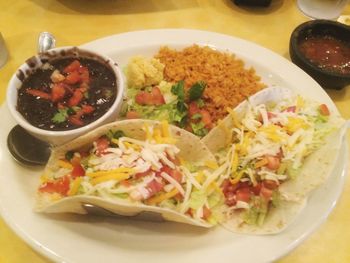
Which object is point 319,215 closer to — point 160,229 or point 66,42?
point 160,229

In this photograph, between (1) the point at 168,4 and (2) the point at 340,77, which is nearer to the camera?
(2) the point at 340,77

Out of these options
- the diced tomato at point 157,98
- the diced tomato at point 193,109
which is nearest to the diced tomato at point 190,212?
the diced tomato at point 193,109

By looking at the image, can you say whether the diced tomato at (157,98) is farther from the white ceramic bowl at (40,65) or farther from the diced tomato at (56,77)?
the diced tomato at (56,77)

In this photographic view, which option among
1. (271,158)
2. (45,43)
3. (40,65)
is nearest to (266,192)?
(271,158)

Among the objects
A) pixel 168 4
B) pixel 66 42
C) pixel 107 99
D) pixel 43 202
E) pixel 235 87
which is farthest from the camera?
pixel 168 4

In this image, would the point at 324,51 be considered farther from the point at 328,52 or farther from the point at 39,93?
the point at 39,93

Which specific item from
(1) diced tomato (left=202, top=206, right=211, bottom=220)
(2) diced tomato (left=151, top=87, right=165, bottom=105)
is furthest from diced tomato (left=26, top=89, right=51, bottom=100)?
(1) diced tomato (left=202, top=206, right=211, bottom=220)

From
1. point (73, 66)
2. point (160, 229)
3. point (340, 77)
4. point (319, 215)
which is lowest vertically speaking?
point (160, 229)

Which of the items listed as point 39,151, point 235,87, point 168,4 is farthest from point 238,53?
point 39,151
